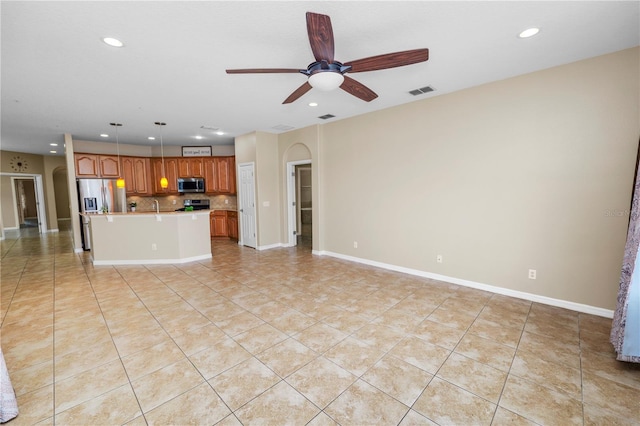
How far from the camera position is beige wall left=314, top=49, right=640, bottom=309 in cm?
287

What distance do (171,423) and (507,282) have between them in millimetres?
3905

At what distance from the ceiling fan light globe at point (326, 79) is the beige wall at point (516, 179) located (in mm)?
2325

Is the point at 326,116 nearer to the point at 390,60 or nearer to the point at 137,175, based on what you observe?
the point at 390,60

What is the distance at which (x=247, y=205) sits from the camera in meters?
6.79

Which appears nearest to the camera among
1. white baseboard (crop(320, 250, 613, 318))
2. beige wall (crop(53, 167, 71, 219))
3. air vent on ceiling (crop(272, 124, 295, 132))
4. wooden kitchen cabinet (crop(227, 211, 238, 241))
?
white baseboard (crop(320, 250, 613, 318))

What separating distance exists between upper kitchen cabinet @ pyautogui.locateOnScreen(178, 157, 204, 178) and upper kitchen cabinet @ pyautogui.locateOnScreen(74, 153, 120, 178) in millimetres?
1490

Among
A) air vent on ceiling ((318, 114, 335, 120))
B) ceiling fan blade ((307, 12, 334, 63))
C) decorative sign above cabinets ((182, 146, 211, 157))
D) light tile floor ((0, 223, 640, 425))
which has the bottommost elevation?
light tile floor ((0, 223, 640, 425))

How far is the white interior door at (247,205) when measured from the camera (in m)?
6.57

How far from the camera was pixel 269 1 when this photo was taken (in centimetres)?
195

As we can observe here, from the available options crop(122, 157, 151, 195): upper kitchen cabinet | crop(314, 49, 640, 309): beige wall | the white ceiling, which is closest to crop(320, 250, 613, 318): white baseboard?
crop(314, 49, 640, 309): beige wall

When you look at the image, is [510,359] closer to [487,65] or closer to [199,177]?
[487,65]

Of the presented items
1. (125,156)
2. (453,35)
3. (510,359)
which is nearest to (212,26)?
(453,35)

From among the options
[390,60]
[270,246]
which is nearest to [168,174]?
[270,246]

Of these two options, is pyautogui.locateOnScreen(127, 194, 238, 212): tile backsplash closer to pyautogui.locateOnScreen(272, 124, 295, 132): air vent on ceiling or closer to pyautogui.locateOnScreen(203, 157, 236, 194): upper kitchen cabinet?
pyautogui.locateOnScreen(203, 157, 236, 194): upper kitchen cabinet
